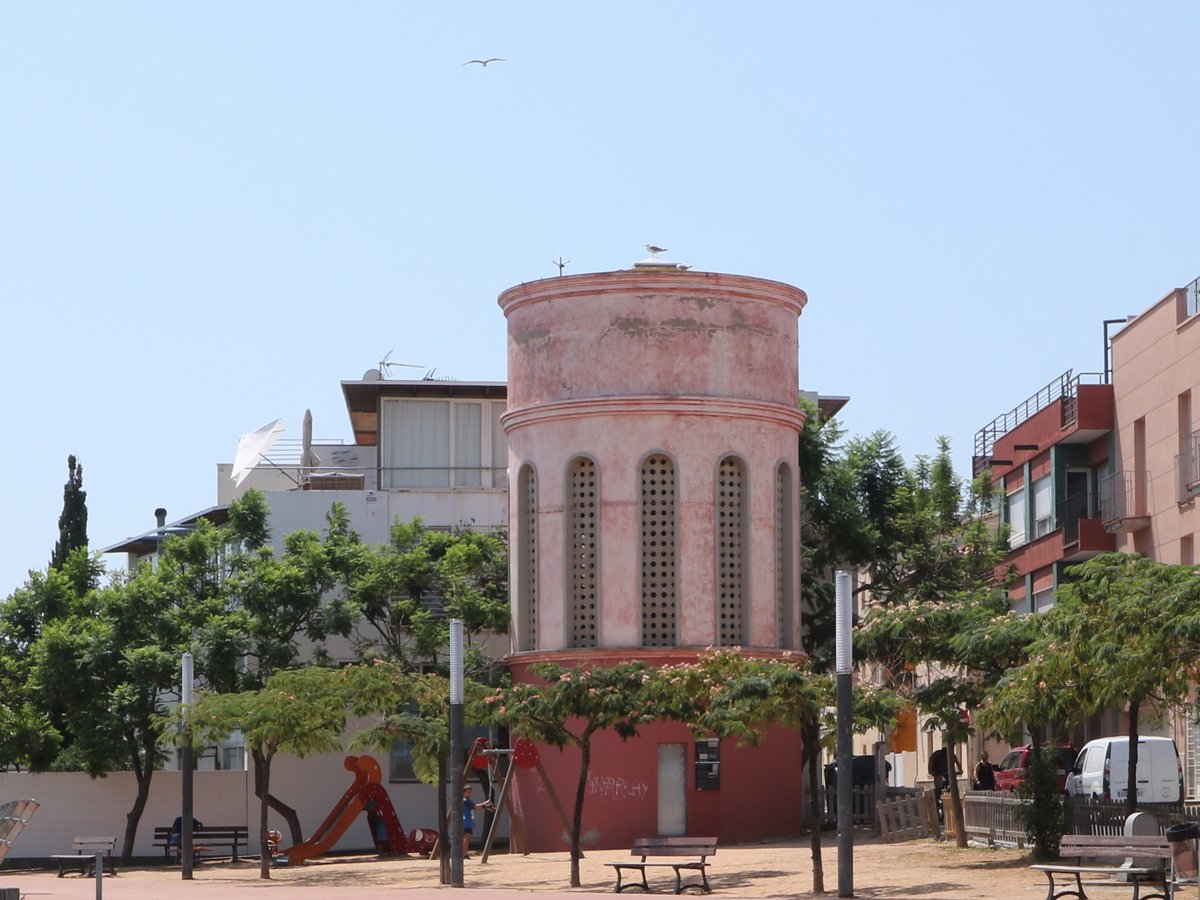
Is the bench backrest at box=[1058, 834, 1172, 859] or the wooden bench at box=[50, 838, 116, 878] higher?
the bench backrest at box=[1058, 834, 1172, 859]

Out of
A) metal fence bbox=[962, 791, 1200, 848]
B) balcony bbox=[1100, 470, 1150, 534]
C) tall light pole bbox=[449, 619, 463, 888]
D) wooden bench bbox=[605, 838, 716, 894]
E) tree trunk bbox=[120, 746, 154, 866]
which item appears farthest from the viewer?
balcony bbox=[1100, 470, 1150, 534]

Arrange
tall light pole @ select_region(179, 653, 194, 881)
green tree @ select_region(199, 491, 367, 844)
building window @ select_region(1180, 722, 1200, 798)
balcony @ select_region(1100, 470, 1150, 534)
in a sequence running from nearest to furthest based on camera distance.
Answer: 1. tall light pole @ select_region(179, 653, 194, 881)
2. green tree @ select_region(199, 491, 367, 844)
3. building window @ select_region(1180, 722, 1200, 798)
4. balcony @ select_region(1100, 470, 1150, 534)

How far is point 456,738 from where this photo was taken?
32562 millimetres

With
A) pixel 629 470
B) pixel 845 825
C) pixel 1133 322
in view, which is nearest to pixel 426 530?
pixel 629 470

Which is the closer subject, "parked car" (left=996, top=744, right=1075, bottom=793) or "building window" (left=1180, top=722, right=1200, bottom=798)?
"parked car" (left=996, top=744, right=1075, bottom=793)

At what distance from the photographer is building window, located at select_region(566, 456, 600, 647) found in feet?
135

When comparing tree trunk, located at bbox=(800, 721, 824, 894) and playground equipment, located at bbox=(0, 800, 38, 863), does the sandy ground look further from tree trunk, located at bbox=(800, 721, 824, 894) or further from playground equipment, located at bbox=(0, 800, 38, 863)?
playground equipment, located at bbox=(0, 800, 38, 863)

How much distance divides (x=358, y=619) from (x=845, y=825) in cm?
1984

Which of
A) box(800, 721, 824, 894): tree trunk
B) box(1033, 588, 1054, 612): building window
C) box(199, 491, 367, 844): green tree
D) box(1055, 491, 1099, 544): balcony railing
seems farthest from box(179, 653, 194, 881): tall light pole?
box(1033, 588, 1054, 612): building window

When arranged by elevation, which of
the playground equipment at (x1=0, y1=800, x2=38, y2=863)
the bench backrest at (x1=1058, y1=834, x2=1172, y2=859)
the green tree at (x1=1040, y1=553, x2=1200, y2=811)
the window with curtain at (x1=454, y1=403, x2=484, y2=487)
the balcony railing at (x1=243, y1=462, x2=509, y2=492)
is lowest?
the bench backrest at (x1=1058, y1=834, x2=1172, y2=859)

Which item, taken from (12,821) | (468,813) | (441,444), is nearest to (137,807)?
(468,813)

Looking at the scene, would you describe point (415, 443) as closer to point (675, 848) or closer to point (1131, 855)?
point (675, 848)

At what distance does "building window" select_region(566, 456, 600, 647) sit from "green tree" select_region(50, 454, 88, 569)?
1102 inches

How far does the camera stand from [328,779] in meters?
47.1
